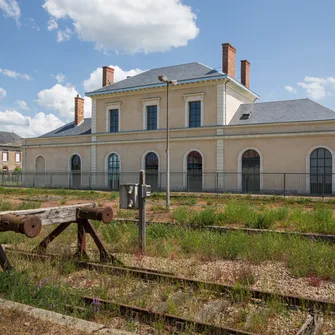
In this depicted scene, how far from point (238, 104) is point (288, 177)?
8646mm

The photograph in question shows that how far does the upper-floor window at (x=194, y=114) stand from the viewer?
98.9 feet

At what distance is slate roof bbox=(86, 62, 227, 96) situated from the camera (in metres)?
30.1

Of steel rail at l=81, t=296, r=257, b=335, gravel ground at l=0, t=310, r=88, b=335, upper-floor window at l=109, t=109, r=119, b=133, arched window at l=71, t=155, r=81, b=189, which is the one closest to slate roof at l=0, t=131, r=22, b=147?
arched window at l=71, t=155, r=81, b=189

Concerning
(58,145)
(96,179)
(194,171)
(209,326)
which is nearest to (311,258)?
(209,326)

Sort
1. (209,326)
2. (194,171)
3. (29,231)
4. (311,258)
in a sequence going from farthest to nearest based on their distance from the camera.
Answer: (194,171) → (311,258) → (29,231) → (209,326)

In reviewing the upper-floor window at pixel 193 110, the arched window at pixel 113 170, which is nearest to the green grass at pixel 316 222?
the upper-floor window at pixel 193 110

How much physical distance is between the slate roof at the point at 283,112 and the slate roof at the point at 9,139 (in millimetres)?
51557

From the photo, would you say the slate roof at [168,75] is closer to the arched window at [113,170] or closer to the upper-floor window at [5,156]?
the arched window at [113,170]

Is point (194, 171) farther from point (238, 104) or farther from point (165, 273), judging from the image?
point (165, 273)

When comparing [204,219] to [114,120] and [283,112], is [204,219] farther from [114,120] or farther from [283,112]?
[114,120]

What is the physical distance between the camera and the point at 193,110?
3036 centimetres

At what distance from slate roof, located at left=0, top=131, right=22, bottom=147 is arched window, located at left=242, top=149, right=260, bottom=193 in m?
53.4

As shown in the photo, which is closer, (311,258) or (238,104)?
(311,258)

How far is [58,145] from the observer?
3672cm
